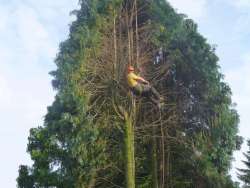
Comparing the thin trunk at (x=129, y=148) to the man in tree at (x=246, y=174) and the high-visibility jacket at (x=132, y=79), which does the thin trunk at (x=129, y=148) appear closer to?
the high-visibility jacket at (x=132, y=79)

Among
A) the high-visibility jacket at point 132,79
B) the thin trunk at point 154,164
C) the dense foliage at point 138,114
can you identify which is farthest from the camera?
the thin trunk at point 154,164

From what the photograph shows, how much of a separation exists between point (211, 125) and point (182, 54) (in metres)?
1.82

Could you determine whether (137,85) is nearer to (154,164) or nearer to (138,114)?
(138,114)

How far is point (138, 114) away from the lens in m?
10.7

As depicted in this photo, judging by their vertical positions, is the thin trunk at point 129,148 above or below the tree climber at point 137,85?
below

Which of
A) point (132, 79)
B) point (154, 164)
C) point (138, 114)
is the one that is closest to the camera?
point (132, 79)

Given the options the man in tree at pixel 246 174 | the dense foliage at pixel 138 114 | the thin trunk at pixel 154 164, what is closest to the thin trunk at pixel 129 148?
the dense foliage at pixel 138 114

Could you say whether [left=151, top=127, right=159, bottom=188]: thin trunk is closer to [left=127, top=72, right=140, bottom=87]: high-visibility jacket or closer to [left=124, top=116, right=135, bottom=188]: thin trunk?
[left=124, top=116, right=135, bottom=188]: thin trunk

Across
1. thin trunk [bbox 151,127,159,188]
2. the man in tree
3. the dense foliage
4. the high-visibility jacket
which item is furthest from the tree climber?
the man in tree

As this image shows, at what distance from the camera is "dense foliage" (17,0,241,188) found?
30.1 ft

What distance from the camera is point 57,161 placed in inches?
365

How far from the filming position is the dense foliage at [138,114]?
9.18 m

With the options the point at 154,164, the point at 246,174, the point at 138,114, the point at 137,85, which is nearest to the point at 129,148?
the point at 137,85

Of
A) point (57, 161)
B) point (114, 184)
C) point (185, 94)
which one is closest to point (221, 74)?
point (185, 94)
